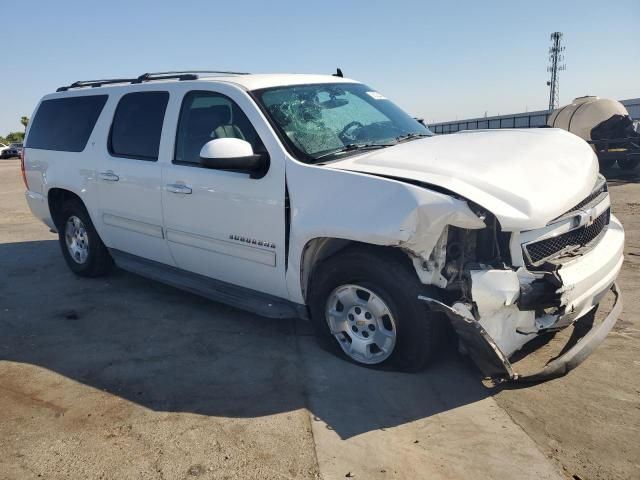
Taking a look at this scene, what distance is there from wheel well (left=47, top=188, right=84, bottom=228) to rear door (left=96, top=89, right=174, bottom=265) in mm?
895

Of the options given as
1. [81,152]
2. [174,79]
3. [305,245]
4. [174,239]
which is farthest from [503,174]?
[81,152]

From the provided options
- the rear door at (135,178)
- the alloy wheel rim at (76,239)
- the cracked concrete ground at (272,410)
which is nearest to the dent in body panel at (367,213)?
the cracked concrete ground at (272,410)

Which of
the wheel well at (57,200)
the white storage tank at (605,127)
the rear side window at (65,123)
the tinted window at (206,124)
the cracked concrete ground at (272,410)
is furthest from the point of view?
the white storage tank at (605,127)

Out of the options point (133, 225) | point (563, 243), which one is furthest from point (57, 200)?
point (563, 243)

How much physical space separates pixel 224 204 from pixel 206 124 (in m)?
0.73

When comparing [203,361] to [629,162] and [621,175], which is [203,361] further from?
[629,162]

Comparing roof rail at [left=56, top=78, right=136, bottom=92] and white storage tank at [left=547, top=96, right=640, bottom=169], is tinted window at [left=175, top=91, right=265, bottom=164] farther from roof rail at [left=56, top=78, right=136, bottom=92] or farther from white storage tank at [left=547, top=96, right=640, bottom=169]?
white storage tank at [left=547, top=96, right=640, bottom=169]

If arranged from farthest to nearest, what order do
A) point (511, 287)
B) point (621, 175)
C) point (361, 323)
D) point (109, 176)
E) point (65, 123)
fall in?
point (621, 175) < point (65, 123) < point (109, 176) < point (361, 323) < point (511, 287)

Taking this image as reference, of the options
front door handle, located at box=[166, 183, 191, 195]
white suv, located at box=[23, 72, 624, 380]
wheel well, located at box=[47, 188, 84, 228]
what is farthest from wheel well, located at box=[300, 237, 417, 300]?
wheel well, located at box=[47, 188, 84, 228]

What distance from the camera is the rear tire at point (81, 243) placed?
577 cm

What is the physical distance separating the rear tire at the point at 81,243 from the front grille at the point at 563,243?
14.2 feet

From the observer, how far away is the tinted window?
13.3ft

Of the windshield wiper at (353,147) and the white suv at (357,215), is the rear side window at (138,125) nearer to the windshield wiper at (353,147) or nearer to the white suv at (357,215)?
the white suv at (357,215)

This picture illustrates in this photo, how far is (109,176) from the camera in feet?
16.9
